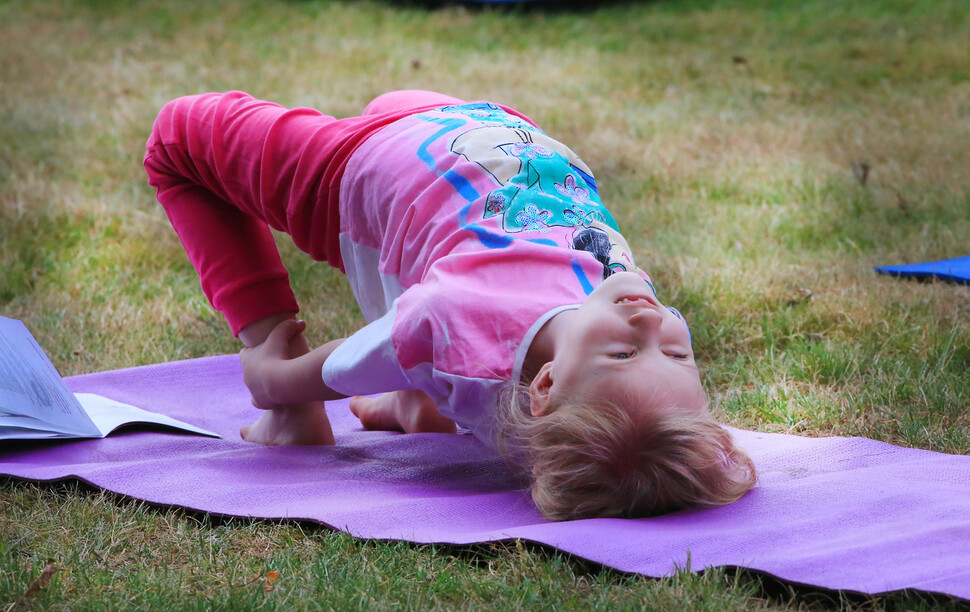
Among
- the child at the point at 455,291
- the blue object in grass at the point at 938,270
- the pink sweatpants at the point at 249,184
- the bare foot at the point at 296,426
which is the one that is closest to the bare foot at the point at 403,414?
the child at the point at 455,291

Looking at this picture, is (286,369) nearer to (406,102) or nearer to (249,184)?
(249,184)

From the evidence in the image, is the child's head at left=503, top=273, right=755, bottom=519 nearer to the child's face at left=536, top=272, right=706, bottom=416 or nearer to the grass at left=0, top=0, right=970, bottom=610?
the child's face at left=536, top=272, right=706, bottom=416

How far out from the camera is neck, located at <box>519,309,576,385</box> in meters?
1.57

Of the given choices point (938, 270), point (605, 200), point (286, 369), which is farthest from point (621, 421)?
point (605, 200)

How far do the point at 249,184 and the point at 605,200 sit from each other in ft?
6.37

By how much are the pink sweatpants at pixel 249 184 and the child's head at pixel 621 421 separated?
741mm

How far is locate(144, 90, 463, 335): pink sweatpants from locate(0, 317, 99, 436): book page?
0.34m

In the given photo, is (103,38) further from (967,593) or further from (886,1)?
(967,593)

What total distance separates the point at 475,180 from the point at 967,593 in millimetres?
1054

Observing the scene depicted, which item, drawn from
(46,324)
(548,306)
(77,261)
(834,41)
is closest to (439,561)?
(548,306)

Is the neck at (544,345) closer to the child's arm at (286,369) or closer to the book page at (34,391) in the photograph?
the child's arm at (286,369)

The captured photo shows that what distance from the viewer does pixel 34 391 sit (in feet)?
6.38

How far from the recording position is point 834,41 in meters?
6.47

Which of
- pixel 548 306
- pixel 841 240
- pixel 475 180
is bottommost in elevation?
pixel 841 240
